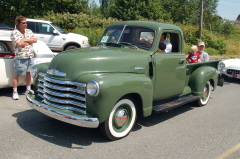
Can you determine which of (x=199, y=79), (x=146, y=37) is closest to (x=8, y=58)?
(x=146, y=37)

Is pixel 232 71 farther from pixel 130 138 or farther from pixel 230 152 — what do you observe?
pixel 130 138

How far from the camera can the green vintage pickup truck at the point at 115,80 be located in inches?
139

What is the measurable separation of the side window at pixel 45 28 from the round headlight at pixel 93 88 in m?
9.33

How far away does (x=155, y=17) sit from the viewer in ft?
98.8

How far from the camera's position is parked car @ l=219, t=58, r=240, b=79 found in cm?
914

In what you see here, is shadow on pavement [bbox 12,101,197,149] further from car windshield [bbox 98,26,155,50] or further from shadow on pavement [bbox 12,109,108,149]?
car windshield [bbox 98,26,155,50]

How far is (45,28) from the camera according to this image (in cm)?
1194

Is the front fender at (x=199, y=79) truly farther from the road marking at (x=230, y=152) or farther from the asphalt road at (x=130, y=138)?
the road marking at (x=230, y=152)

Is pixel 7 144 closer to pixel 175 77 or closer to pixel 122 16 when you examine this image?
pixel 175 77

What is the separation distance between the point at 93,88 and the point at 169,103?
7.08 feet

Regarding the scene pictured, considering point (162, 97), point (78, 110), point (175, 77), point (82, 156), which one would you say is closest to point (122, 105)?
point (78, 110)

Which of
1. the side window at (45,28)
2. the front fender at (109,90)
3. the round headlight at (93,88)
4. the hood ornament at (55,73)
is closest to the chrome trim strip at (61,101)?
the front fender at (109,90)

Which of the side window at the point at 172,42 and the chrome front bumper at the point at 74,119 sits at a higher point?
the side window at the point at 172,42

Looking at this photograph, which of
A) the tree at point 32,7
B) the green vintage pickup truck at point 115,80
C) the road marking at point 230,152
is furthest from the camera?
the tree at point 32,7
